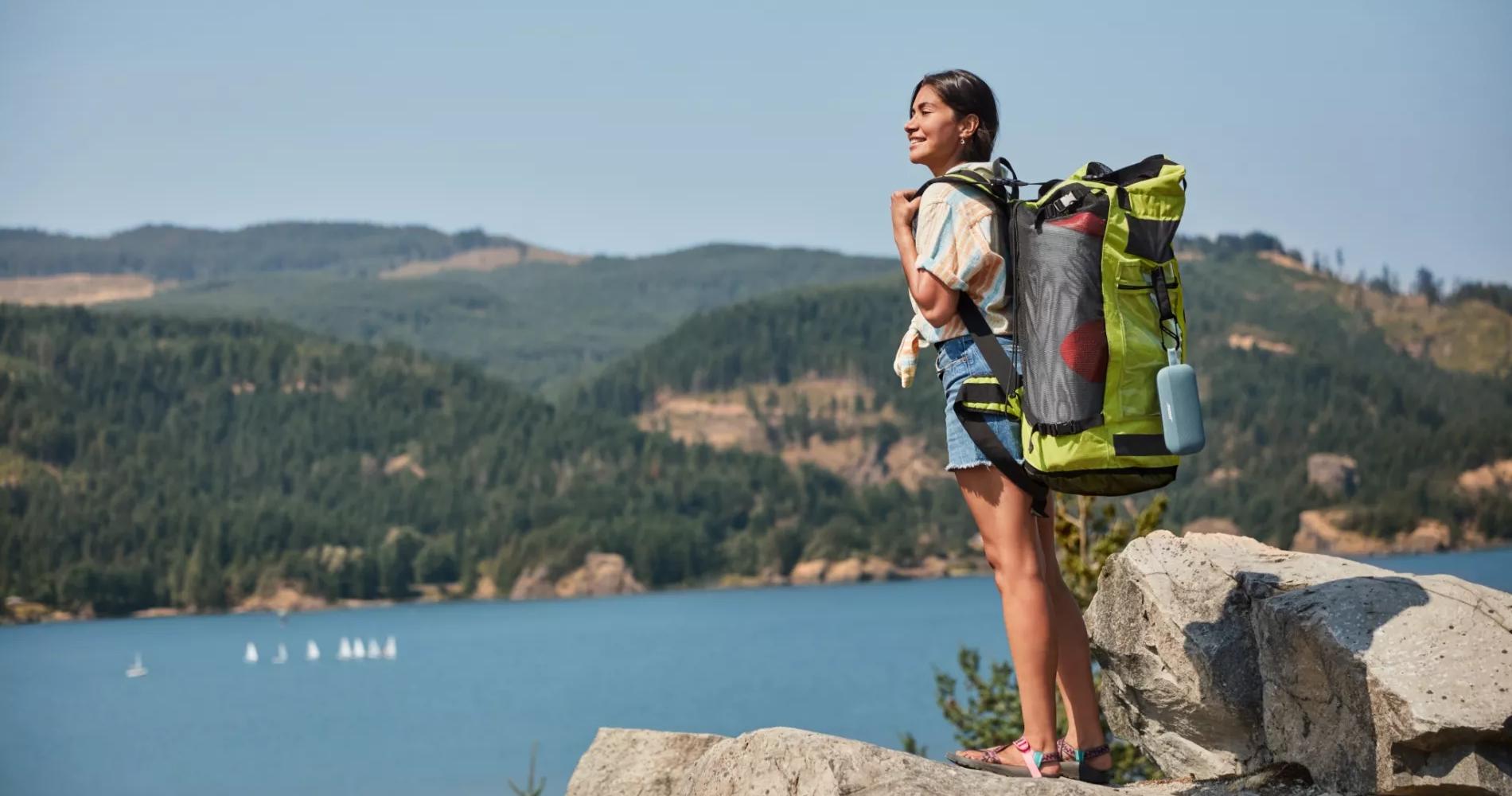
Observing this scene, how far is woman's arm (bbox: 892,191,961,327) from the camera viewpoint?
618 centimetres

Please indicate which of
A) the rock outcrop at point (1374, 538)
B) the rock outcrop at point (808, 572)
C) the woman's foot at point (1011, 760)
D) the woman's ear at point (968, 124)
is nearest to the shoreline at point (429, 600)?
the rock outcrop at point (808, 572)

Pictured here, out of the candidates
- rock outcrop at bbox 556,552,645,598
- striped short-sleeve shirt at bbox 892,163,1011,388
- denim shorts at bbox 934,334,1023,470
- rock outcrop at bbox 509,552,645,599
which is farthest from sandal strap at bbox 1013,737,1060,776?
rock outcrop at bbox 556,552,645,598

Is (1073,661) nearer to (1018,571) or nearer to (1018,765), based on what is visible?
(1018,765)

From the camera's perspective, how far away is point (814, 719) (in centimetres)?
5216

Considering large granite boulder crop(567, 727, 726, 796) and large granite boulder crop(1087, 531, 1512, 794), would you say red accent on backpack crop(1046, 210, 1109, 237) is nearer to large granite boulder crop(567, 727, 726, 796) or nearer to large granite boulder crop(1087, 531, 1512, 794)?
large granite boulder crop(1087, 531, 1512, 794)

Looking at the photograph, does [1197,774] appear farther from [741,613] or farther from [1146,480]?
[741,613]

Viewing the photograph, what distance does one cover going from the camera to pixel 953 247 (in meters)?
6.13

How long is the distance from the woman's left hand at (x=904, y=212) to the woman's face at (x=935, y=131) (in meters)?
0.18

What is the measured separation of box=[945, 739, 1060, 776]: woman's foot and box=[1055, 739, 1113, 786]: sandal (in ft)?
0.40

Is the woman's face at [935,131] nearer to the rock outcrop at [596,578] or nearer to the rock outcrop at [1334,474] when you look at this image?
the rock outcrop at [596,578]

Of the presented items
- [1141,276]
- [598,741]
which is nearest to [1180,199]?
[1141,276]

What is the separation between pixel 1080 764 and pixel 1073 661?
1.24ft

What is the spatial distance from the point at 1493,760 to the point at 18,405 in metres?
199

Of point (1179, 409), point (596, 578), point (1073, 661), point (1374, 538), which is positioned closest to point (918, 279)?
point (1179, 409)
